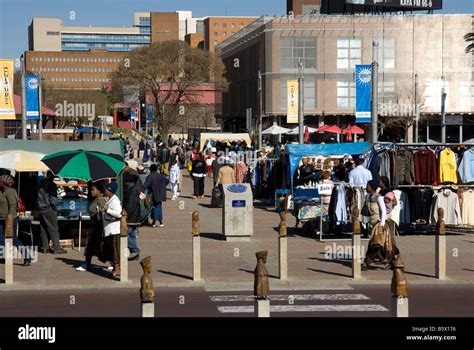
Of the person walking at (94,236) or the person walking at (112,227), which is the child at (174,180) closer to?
the person walking at (94,236)

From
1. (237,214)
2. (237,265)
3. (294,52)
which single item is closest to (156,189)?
(237,214)

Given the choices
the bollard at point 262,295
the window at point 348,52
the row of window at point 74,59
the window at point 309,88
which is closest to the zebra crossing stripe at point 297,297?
the bollard at point 262,295

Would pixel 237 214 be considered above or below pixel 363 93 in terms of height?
below

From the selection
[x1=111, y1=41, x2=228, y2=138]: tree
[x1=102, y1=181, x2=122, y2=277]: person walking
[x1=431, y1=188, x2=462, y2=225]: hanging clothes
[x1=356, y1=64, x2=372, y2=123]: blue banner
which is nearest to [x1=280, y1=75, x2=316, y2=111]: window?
[x1=111, y1=41, x2=228, y2=138]: tree

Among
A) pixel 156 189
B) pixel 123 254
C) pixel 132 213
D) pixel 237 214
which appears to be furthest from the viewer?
pixel 156 189

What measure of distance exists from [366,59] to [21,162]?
170ft

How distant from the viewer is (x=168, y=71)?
3100 inches

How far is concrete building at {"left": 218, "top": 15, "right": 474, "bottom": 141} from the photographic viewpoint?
68.1 meters

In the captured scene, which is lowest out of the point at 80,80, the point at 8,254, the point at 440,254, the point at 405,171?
the point at 440,254

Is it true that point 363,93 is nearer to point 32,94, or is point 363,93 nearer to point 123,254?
point 32,94

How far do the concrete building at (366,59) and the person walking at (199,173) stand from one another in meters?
35.9

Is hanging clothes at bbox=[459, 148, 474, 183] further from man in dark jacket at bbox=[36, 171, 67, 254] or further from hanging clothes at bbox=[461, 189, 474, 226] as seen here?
man in dark jacket at bbox=[36, 171, 67, 254]
